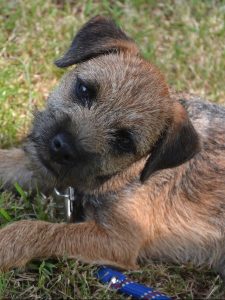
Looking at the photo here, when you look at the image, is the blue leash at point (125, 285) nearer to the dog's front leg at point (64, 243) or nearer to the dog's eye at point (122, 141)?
the dog's front leg at point (64, 243)

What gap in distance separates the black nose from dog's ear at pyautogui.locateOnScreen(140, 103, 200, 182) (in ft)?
1.80

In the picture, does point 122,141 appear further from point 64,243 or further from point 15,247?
point 15,247

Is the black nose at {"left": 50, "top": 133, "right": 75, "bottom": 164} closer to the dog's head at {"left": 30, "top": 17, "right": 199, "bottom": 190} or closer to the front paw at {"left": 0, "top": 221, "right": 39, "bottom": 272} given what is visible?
the dog's head at {"left": 30, "top": 17, "right": 199, "bottom": 190}

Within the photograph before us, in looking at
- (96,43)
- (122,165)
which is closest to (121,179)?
(122,165)

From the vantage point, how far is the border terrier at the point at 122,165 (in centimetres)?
377

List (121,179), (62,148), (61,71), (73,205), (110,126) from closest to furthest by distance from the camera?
(62,148) → (110,126) → (121,179) → (73,205) → (61,71)

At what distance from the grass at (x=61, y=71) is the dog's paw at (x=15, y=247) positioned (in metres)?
0.09

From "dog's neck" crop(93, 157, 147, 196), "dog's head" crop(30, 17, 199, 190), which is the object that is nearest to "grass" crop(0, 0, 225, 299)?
"dog's neck" crop(93, 157, 147, 196)

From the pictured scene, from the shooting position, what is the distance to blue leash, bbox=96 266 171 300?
3.77 m

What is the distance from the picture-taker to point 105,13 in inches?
250

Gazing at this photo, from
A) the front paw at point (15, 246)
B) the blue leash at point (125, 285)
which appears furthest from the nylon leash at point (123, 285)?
the front paw at point (15, 246)

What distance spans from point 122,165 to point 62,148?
482 mm

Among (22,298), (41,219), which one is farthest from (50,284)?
(41,219)

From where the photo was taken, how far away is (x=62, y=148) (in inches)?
142
